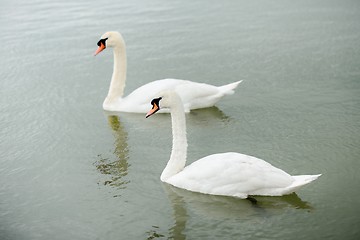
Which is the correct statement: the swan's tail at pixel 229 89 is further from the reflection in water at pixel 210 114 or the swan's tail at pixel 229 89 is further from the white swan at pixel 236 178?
the white swan at pixel 236 178

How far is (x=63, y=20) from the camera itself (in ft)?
53.0

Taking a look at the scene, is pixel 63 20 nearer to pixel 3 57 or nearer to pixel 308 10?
pixel 3 57

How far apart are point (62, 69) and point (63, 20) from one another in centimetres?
415

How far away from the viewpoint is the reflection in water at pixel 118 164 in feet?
24.9

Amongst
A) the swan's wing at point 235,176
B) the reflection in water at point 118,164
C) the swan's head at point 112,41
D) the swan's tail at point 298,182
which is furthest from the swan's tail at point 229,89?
the swan's tail at point 298,182

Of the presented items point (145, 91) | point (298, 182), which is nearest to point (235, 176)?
point (298, 182)

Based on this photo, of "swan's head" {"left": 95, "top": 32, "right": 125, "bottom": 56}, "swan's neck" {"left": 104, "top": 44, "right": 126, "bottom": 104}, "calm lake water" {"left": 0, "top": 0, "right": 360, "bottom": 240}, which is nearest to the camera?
"calm lake water" {"left": 0, "top": 0, "right": 360, "bottom": 240}

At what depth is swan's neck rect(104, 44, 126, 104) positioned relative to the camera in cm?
1023

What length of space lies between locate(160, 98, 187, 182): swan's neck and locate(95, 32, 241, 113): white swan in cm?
216

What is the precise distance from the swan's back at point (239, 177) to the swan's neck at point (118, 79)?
3569mm

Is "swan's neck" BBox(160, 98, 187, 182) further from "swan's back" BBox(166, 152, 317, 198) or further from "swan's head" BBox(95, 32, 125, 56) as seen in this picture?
"swan's head" BBox(95, 32, 125, 56)

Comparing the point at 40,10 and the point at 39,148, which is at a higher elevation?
the point at 40,10

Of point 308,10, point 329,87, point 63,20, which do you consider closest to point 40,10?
point 63,20

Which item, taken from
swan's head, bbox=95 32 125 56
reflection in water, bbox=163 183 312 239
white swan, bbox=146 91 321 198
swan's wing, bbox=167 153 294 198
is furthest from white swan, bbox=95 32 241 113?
reflection in water, bbox=163 183 312 239
